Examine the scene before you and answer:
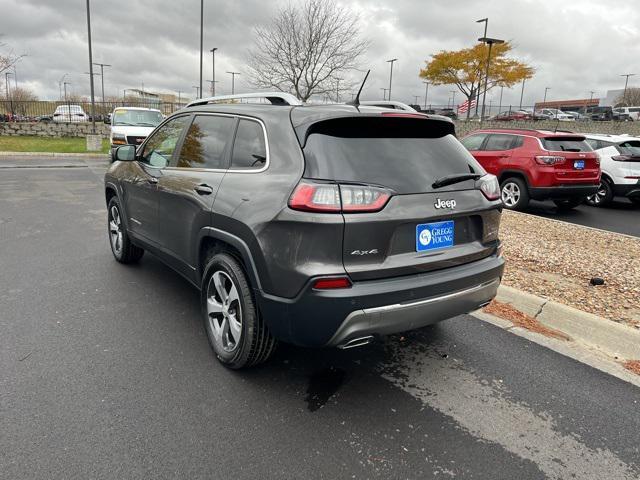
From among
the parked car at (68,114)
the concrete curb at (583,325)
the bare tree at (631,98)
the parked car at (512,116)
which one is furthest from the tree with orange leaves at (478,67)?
the concrete curb at (583,325)

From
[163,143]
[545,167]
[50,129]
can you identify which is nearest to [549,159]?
[545,167]

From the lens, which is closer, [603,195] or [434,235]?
[434,235]

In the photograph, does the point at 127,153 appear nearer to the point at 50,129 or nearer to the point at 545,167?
the point at 545,167

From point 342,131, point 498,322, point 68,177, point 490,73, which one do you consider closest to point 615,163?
point 498,322

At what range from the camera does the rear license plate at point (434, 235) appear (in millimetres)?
2797

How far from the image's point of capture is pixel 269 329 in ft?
9.40

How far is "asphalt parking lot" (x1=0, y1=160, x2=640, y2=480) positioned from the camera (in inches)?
94.9

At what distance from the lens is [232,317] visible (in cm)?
323

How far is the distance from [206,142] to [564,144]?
8416 millimetres

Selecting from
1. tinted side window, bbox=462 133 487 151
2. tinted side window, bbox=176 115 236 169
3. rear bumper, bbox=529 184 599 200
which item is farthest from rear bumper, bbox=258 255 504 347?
tinted side window, bbox=462 133 487 151

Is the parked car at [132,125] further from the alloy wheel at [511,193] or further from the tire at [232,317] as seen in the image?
the tire at [232,317]

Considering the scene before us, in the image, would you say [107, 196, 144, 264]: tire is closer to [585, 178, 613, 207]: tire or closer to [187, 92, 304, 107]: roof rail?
[187, 92, 304, 107]: roof rail

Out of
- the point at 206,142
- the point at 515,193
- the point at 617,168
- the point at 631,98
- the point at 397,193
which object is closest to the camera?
the point at 397,193

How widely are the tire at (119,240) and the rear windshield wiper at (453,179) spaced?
3.53 meters
